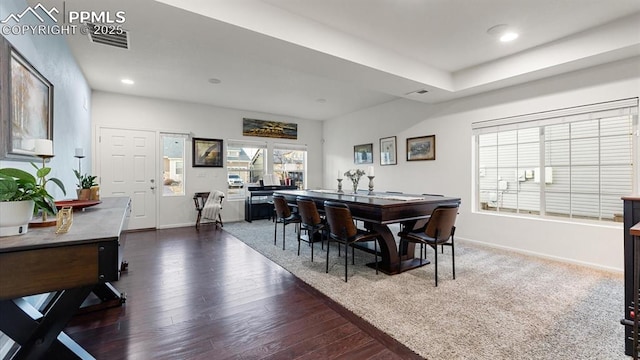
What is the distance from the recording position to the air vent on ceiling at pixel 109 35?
270cm

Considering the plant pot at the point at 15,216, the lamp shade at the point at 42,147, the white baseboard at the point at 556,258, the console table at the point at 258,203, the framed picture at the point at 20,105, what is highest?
the framed picture at the point at 20,105

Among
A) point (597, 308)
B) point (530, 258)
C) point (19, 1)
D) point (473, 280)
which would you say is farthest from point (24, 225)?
point (530, 258)

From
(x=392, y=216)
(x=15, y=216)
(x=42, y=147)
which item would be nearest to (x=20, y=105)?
(x=42, y=147)

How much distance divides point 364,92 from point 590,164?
11.3ft

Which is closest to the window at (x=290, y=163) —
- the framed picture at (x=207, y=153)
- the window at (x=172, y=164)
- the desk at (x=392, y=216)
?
the framed picture at (x=207, y=153)

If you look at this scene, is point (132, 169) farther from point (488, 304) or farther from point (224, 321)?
point (488, 304)

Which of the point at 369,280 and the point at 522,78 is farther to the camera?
the point at 522,78

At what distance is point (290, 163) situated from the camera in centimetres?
757

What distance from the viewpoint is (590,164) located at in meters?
3.40

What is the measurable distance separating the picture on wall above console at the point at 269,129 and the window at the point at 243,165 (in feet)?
0.91

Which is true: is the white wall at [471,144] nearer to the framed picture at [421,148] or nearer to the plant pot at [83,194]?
the framed picture at [421,148]

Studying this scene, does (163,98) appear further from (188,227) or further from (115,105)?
(188,227)

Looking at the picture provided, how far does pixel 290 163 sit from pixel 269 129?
112cm

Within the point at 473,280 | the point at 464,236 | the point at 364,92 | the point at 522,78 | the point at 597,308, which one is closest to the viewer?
the point at 597,308
